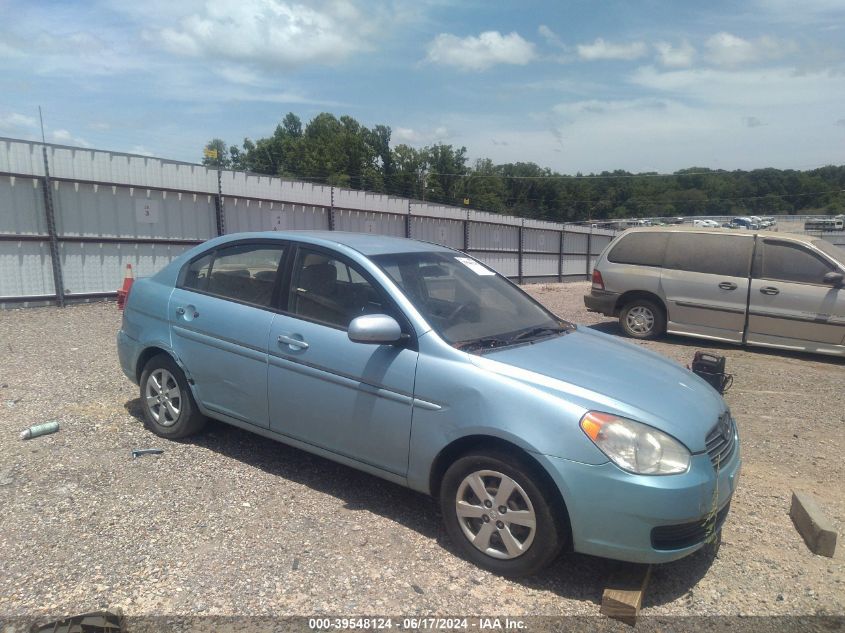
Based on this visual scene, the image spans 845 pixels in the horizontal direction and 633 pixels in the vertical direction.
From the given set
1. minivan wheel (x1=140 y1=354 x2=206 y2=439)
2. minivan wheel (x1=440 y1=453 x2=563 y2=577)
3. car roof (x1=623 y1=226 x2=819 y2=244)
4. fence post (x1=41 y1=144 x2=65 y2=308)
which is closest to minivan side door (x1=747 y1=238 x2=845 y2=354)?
car roof (x1=623 y1=226 x2=819 y2=244)

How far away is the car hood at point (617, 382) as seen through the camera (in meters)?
3.22

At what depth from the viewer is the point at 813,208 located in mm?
72750

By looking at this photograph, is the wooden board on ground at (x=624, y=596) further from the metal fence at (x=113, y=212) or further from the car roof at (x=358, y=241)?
the metal fence at (x=113, y=212)

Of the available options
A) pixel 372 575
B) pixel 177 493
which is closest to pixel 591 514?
pixel 372 575

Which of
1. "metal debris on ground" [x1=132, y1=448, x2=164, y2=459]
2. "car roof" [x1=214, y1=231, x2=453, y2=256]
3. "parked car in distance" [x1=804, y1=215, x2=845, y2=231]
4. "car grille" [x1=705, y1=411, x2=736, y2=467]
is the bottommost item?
"metal debris on ground" [x1=132, y1=448, x2=164, y2=459]

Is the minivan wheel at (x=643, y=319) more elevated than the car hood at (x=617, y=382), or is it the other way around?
the car hood at (x=617, y=382)

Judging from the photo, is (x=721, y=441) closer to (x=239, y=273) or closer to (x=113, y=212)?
(x=239, y=273)

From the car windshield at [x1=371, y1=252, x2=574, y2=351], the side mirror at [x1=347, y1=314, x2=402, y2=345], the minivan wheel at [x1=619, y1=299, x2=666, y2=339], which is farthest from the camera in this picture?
the minivan wheel at [x1=619, y1=299, x2=666, y2=339]

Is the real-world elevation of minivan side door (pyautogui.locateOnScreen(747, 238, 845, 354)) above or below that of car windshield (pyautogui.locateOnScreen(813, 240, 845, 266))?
below

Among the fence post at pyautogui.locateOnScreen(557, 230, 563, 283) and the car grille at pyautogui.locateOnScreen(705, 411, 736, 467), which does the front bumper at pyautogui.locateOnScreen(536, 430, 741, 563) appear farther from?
the fence post at pyautogui.locateOnScreen(557, 230, 563, 283)

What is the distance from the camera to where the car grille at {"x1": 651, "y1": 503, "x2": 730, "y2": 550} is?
3.07 meters

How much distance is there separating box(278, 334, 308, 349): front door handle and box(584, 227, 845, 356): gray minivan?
25.7 feet

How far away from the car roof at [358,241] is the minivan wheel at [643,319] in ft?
22.0

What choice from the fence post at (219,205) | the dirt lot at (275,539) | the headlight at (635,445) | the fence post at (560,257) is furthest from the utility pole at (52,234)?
the fence post at (560,257)
